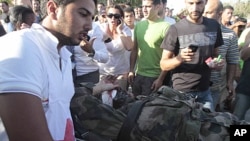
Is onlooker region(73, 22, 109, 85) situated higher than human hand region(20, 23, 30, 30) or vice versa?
human hand region(20, 23, 30, 30)

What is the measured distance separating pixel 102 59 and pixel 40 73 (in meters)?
2.63

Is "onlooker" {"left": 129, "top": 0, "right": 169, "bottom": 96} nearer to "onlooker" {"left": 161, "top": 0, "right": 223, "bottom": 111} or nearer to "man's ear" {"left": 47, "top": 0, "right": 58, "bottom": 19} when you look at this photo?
"onlooker" {"left": 161, "top": 0, "right": 223, "bottom": 111}

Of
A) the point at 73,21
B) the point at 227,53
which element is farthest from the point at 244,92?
the point at 73,21

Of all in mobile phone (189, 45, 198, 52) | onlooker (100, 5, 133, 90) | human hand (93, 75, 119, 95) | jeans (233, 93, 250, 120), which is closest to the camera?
human hand (93, 75, 119, 95)

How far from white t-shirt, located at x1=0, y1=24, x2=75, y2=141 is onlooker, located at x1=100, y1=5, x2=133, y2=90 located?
107 inches

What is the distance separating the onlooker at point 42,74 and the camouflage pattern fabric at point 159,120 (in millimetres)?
488

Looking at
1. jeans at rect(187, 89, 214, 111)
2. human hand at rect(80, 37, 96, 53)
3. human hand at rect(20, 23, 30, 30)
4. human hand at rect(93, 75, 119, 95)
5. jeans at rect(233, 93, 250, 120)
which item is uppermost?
human hand at rect(20, 23, 30, 30)

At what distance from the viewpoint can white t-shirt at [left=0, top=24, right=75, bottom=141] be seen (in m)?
1.10

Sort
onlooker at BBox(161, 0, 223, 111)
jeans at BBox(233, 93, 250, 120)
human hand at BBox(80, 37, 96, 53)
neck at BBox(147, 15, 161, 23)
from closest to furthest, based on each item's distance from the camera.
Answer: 1. onlooker at BBox(161, 0, 223, 111)
2. human hand at BBox(80, 37, 96, 53)
3. jeans at BBox(233, 93, 250, 120)
4. neck at BBox(147, 15, 161, 23)

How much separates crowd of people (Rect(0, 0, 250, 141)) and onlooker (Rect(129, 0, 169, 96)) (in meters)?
0.01

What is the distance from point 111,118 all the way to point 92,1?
0.76m

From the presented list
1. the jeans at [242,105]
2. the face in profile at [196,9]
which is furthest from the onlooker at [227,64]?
the face in profile at [196,9]

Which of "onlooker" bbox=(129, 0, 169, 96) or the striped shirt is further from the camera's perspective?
"onlooker" bbox=(129, 0, 169, 96)

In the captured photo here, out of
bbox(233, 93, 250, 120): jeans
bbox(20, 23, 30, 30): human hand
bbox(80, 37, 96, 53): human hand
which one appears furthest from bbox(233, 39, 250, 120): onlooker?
bbox(20, 23, 30, 30): human hand
